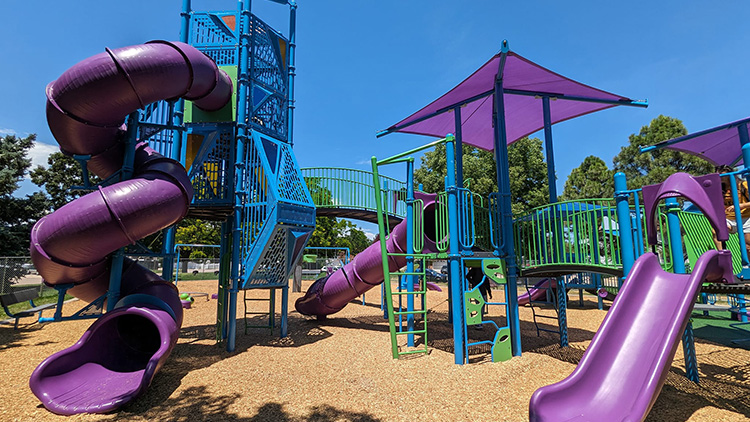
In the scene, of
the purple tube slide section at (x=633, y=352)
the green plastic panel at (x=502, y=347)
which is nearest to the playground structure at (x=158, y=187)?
the green plastic panel at (x=502, y=347)

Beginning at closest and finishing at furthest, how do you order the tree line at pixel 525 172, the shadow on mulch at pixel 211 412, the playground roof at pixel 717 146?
1. the shadow on mulch at pixel 211 412
2. the playground roof at pixel 717 146
3. the tree line at pixel 525 172

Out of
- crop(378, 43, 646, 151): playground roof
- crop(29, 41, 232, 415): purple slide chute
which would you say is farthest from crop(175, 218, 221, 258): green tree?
crop(29, 41, 232, 415): purple slide chute

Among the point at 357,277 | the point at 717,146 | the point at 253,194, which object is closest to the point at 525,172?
the point at 717,146

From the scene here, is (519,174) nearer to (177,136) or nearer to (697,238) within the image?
(697,238)

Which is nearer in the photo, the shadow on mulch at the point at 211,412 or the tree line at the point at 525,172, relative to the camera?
the shadow on mulch at the point at 211,412

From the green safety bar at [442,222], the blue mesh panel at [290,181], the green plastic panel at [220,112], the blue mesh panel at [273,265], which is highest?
the green plastic panel at [220,112]

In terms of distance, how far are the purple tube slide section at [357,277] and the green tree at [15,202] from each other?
18.4 metres

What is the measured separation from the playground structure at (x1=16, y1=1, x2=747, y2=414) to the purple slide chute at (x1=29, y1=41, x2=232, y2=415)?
0.02 metres

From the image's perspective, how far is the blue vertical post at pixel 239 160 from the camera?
7762 mm

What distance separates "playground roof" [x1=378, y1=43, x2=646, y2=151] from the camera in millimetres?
8055

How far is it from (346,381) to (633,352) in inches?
145

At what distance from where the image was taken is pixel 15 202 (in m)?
20.8

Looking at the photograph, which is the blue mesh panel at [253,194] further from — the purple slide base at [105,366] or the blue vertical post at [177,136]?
the purple slide base at [105,366]

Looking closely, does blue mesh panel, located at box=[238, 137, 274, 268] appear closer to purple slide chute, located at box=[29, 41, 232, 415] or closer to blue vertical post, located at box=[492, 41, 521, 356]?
purple slide chute, located at box=[29, 41, 232, 415]
